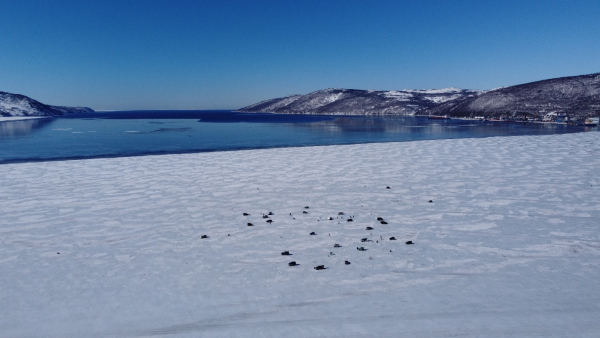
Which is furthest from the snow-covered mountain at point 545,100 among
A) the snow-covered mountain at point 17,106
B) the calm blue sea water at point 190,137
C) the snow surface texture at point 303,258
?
the snow-covered mountain at point 17,106

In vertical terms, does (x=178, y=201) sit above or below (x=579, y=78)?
below

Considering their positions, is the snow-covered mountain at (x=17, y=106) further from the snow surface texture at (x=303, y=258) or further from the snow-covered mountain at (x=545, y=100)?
the snow-covered mountain at (x=545, y=100)

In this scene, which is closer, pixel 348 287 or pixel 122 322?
pixel 122 322

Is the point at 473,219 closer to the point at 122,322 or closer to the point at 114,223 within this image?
the point at 122,322

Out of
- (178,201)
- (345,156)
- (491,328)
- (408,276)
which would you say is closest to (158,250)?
(178,201)

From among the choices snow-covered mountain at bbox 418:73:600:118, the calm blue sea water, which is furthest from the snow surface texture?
snow-covered mountain at bbox 418:73:600:118

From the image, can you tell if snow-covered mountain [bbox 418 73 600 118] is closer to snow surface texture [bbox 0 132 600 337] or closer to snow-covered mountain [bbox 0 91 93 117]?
snow surface texture [bbox 0 132 600 337]

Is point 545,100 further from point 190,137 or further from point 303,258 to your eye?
point 303,258
